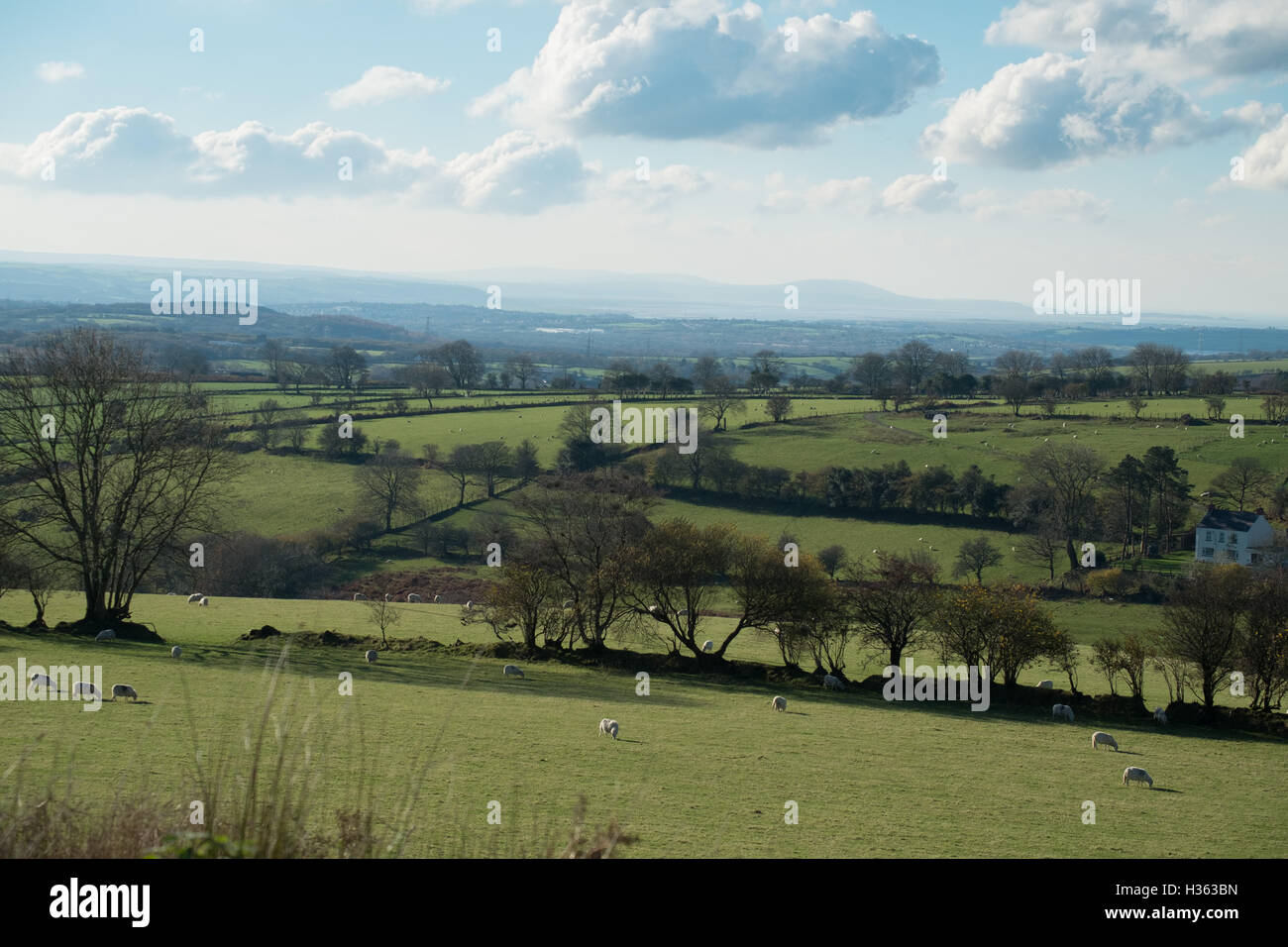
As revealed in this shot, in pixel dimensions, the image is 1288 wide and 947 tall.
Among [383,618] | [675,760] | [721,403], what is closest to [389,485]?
[383,618]

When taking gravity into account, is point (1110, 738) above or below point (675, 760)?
below

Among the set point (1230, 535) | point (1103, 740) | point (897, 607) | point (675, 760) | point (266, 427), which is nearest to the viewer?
point (675, 760)

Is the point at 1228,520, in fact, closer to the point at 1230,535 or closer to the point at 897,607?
the point at 1230,535

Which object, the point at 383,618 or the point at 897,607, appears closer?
the point at 897,607

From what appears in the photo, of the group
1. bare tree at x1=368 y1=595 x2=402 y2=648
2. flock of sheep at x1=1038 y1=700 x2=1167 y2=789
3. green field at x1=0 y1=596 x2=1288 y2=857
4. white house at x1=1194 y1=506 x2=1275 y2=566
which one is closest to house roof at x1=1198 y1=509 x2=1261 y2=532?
white house at x1=1194 y1=506 x2=1275 y2=566

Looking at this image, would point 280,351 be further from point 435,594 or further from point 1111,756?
point 1111,756

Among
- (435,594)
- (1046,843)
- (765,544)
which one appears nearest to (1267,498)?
(765,544)

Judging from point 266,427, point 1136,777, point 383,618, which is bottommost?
point 1136,777
